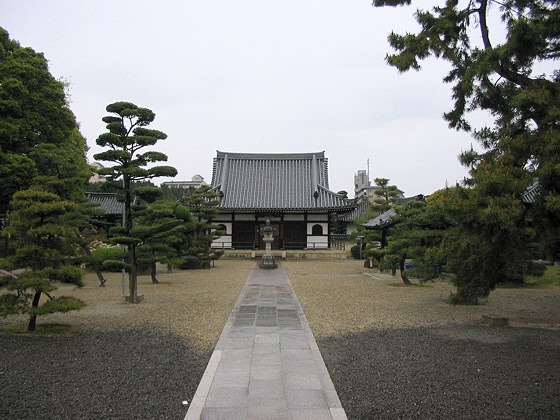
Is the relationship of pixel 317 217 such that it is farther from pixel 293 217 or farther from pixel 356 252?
pixel 356 252

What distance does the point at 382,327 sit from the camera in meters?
7.60

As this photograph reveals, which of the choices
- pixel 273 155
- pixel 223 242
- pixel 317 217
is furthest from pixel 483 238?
pixel 273 155

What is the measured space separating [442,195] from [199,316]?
222 inches

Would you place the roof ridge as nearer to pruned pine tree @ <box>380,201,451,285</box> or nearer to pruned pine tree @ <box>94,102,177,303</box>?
pruned pine tree @ <box>380,201,451,285</box>

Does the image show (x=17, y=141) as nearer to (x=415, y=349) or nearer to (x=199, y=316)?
(x=199, y=316)

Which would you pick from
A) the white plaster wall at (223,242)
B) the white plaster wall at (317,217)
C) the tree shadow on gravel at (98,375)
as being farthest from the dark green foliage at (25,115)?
the white plaster wall at (317,217)

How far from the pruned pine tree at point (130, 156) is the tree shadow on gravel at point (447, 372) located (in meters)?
5.64

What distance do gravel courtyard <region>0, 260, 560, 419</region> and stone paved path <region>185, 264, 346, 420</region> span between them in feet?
0.65

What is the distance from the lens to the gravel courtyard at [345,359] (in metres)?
4.11

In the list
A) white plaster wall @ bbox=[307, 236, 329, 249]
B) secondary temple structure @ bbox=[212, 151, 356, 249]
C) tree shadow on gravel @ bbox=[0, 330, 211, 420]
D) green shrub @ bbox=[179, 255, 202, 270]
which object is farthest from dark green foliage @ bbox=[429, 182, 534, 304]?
white plaster wall @ bbox=[307, 236, 329, 249]

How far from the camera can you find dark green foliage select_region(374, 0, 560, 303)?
18.3ft

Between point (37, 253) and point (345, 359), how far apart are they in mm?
5593

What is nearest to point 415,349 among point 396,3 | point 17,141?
point 396,3

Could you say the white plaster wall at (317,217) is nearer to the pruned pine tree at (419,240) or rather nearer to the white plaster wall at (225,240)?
the white plaster wall at (225,240)
